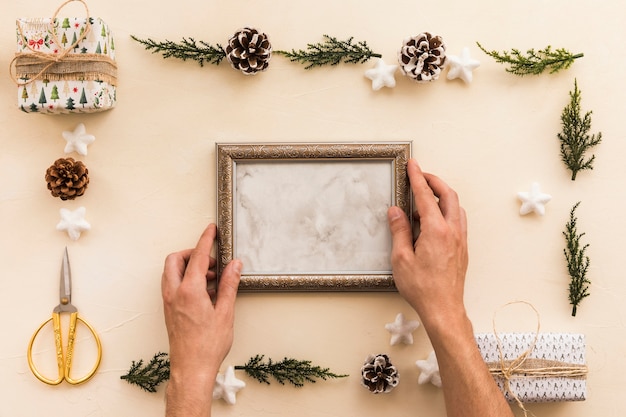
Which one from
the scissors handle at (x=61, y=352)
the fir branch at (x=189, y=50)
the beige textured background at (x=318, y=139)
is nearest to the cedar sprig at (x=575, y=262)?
the beige textured background at (x=318, y=139)

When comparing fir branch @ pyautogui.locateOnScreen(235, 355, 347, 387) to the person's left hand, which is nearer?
the person's left hand

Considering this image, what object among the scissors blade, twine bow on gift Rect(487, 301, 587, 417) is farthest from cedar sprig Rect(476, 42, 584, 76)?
the scissors blade

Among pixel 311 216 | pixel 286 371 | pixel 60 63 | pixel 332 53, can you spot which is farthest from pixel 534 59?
pixel 60 63

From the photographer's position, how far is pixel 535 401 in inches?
48.6

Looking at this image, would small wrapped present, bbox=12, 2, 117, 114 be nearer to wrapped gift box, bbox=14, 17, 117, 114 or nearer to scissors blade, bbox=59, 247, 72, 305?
wrapped gift box, bbox=14, 17, 117, 114

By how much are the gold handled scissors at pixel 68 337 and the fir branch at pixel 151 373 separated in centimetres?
9

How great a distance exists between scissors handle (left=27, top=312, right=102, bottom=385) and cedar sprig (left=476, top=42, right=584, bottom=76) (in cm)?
116

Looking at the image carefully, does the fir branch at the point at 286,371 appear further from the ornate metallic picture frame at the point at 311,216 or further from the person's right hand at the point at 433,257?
the person's right hand at the point at 433,257

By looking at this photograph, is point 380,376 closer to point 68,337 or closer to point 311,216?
point 311,216

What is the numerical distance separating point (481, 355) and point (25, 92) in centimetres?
119

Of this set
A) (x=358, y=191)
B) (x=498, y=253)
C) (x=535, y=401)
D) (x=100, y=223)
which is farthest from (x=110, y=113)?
(x=535, y=401)

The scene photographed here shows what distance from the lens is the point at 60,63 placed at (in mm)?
1209

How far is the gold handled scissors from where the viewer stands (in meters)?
1.28

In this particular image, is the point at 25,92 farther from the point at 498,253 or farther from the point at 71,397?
the point at 498,253
